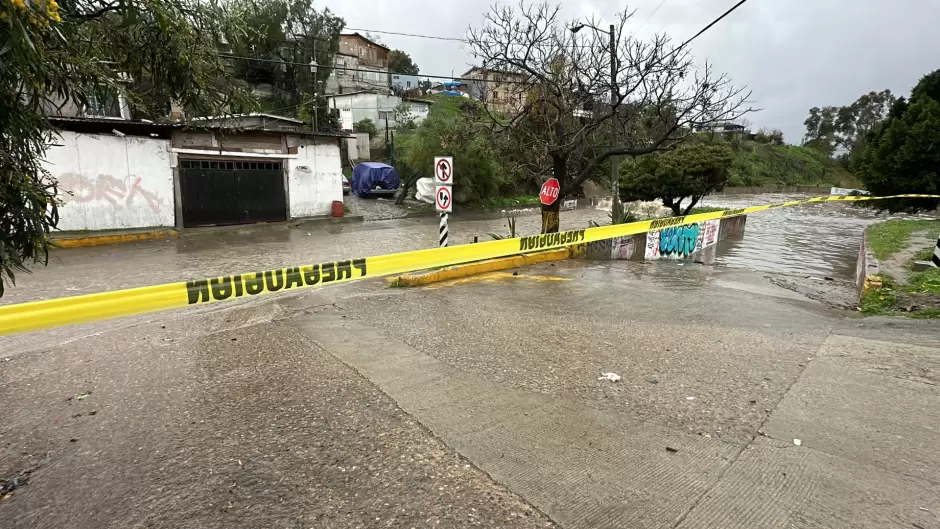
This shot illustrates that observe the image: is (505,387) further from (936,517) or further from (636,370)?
(936,517)

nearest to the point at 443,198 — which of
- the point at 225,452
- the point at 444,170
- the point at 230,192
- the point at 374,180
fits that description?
the point at 444,170

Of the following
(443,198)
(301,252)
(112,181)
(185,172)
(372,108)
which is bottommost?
(301,252)

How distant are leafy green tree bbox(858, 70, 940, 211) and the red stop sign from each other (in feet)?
47.2

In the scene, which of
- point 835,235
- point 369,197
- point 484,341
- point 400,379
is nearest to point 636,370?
point 484,341

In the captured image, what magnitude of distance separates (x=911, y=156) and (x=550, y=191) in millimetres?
14651

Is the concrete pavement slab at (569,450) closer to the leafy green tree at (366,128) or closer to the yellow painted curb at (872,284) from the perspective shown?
the yellow painted curb at (872,284)

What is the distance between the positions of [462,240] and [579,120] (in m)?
6.00

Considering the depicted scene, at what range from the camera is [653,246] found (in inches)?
523

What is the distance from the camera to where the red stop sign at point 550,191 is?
38.7ft

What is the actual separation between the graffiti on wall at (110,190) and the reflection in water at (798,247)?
18.8m

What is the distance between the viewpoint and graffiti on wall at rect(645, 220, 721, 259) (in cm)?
1325

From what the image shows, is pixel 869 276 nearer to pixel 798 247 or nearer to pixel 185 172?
pixel 798 247

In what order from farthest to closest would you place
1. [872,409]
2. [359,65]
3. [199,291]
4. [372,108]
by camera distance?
[359,65]
[372,108]
[199,291]
[872,409]

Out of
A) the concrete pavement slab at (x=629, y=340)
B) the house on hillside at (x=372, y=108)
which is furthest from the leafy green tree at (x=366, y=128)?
the concrete pavement slab at (x=629, y=340)
